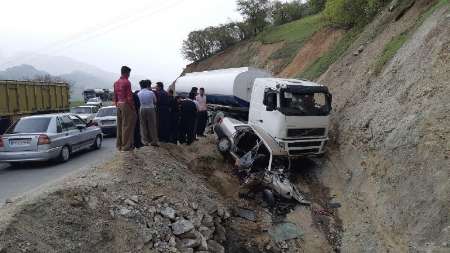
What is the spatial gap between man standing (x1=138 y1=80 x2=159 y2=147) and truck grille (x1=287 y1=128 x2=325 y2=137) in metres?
3.56

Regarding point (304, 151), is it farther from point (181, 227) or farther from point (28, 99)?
point (28, 99)

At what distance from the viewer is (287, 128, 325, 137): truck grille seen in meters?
11.9

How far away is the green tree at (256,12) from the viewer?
46625mm

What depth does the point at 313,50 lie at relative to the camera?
27.5 metres

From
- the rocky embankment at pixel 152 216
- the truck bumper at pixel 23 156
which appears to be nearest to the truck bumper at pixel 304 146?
the rocky embankment at pixel 152 216

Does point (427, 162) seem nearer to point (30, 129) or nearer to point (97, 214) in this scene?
point (97, 214)

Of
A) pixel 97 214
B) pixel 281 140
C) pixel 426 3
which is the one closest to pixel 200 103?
pixel 281 140

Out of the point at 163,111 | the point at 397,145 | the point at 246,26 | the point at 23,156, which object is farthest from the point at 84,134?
the point at 246,26

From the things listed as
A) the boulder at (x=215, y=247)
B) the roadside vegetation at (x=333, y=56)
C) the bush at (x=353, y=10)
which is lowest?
the boulder at (x=215, y=247)

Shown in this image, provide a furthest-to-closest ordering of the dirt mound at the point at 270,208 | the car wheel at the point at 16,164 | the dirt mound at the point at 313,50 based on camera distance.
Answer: the dirt mound at the point at 313,50 < the car wheel at the point at 16,164 < the dirt mound at the point at 270,208

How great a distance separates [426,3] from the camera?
17.6 m

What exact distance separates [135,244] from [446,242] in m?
5.18

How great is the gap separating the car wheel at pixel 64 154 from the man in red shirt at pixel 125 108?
13.8ft

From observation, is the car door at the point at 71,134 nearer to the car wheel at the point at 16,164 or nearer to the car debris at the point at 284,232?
the car wheel at the point at 16,164
